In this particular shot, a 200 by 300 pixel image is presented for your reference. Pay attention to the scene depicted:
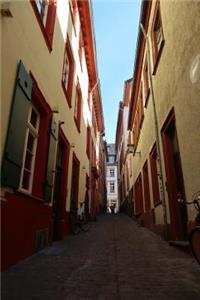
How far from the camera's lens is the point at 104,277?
10.0 feet

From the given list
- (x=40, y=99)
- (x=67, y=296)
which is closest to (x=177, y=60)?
(x=40, y=99)

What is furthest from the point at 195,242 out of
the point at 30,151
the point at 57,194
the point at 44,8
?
the point at 44,8

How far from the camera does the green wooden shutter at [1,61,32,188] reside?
3371 millimetres

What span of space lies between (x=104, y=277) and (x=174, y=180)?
3.73 metres

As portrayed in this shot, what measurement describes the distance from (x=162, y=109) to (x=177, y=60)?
1840 millimetres

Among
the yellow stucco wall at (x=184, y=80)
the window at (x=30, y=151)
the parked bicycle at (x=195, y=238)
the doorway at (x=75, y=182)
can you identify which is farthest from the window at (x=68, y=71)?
the parked bicycle at (x=195, y=238)

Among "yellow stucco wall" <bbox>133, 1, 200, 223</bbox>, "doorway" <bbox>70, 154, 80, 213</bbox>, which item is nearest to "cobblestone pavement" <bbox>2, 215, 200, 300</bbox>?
"yellow stucco wall" <bbox>133, 1, 200, 223</bbox>

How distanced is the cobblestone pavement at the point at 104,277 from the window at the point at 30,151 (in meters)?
1.39

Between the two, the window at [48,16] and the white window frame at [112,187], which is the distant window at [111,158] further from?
the window at [48,16]

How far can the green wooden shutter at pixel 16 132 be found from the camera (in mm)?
3371

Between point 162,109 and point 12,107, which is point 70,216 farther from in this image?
point 12,107

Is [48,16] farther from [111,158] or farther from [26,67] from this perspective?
[111,158]

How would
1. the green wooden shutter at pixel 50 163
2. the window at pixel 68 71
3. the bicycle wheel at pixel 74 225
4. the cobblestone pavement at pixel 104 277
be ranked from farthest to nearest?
1. the window at pixel 68 71
2. the bicycle wheel at pixel 74 225
3. the green wooden shutter at pixel 50 163
4. the cobblestone pavement at pixel 104 277

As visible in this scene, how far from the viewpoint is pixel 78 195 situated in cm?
1031
